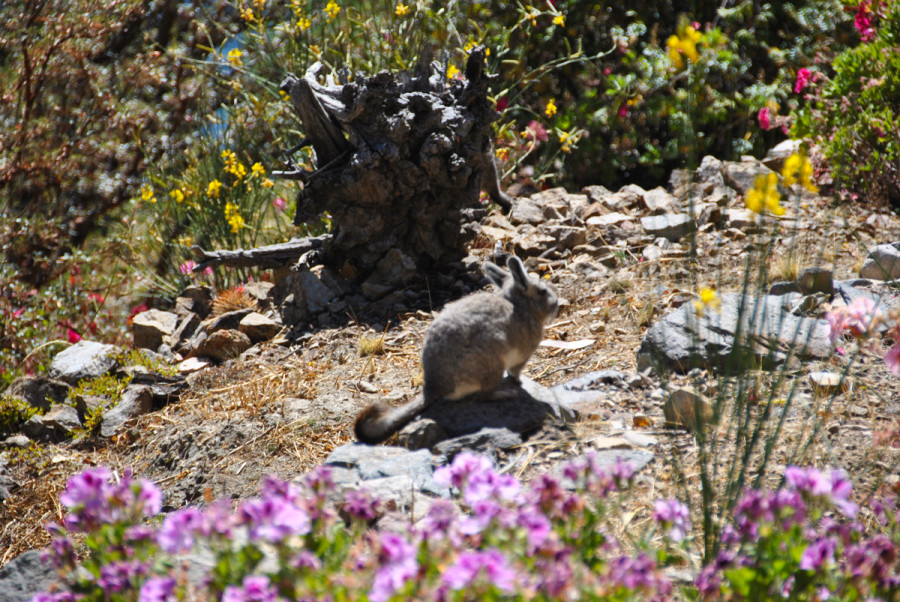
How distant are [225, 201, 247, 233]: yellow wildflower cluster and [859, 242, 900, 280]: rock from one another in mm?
5176

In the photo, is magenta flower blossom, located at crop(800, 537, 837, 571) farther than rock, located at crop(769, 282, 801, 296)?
No

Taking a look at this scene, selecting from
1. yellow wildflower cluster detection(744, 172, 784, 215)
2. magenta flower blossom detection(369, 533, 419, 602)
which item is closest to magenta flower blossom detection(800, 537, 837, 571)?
yellow wildflower cluster detection(744, 172, 784, 215)

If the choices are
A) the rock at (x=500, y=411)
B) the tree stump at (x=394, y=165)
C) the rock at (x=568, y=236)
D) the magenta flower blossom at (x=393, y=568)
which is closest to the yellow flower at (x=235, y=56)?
the tree stump at (x=394, y=165)

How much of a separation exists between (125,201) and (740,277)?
868cm

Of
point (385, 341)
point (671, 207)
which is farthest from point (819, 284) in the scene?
point (385, 341)

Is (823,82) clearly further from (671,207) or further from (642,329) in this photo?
(642,329)

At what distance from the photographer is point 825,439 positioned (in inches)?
138

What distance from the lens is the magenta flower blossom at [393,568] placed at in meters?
1.66

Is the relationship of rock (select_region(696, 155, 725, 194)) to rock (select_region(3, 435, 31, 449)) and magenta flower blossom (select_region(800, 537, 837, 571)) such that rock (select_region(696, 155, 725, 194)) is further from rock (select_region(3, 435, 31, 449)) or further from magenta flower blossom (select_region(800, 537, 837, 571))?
rock (select_region(3, 435, 31, 449))

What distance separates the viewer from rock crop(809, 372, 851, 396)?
3771 mm

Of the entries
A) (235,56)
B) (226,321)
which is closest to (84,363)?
(226,321)

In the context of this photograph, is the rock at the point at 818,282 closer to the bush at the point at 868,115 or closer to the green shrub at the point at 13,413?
the bush at the point at 868,115

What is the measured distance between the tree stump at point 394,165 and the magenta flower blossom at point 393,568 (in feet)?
14.1

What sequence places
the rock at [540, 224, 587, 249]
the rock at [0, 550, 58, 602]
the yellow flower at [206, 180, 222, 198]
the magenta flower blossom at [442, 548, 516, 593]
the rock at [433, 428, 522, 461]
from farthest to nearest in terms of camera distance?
the yellow flower at [206, 180, 222, 198], the rock at [540, 224, 587, 249], the rock at [433, 428, 522, 461], the rock at [0, 550, 58, 602], the magenta flower blossom at [442, 548, 516, 593]
